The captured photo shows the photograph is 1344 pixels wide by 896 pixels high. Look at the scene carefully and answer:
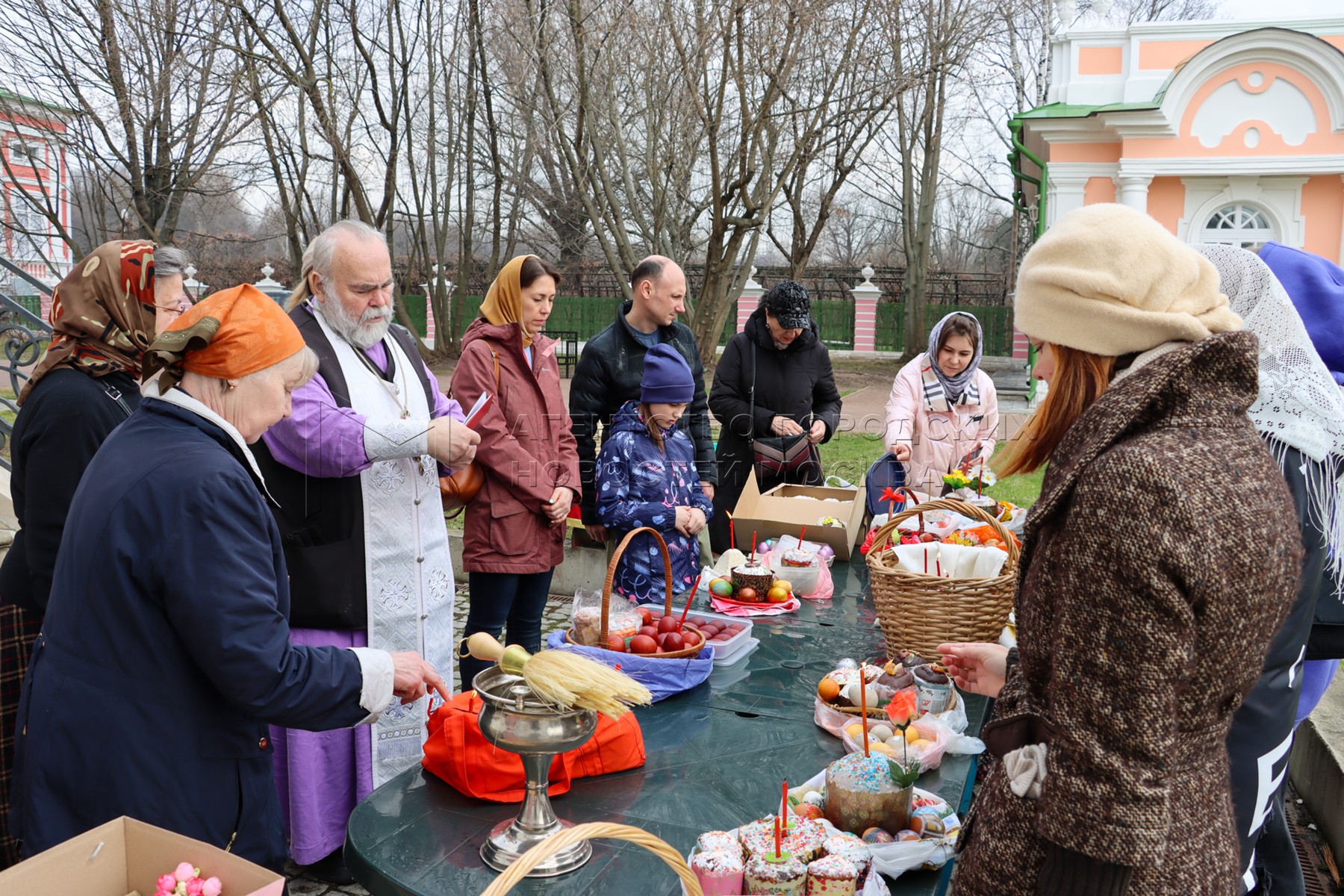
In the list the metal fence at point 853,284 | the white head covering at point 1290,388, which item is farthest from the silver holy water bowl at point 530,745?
the metal fence at point 853,284

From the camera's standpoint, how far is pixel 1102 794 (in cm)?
134

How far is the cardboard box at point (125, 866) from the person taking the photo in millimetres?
1490

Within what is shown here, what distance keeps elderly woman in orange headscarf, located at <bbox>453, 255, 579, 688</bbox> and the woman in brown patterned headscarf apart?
112 centimetres

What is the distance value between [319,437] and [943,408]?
294cm

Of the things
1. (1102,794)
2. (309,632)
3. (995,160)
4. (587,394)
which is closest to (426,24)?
(587,394)

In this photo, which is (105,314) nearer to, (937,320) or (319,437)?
(319,437)

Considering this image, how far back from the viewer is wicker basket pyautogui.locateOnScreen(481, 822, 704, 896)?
4.39 ft

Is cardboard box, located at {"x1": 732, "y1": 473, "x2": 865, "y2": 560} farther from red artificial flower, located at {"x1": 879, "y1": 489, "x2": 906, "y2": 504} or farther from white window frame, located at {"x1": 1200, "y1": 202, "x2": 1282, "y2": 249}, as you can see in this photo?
white window frame, located at {"x1": 1200, "y1": 202, "x2": 1282, "y2": 249}

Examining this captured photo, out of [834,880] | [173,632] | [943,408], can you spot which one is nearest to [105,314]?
[173,632]

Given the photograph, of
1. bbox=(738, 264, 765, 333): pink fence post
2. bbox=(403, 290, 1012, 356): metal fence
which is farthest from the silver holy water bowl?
bbox=(403, 290, 1012, 356): metal fence

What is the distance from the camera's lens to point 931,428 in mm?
4809

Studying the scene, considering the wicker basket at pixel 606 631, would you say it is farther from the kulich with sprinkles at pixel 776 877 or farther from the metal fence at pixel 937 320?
the metal fence at pixel 937 320

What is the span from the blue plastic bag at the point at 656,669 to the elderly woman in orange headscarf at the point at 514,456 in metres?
1.20

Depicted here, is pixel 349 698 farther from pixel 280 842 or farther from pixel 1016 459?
pixel 1016 459
